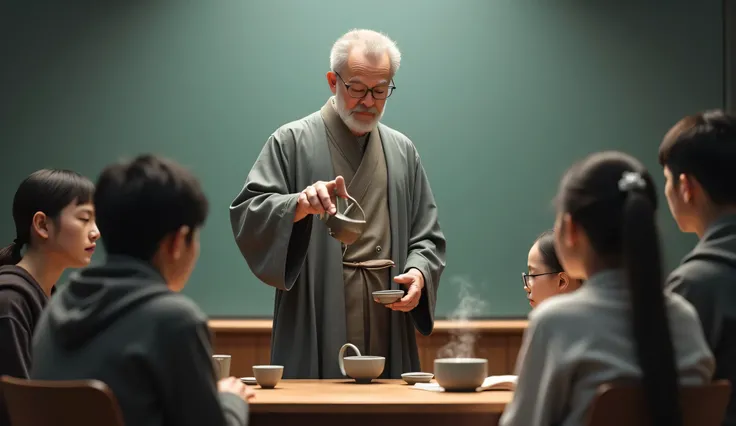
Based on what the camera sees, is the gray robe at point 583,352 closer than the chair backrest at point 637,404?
No

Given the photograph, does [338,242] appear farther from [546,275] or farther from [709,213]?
[709,213]

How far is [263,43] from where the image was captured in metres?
4.78

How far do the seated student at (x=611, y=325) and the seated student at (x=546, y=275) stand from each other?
1141mm

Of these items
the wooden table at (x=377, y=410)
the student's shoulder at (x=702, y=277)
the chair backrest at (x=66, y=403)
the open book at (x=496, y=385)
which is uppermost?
the student's shoulder at (x=702, y=277)

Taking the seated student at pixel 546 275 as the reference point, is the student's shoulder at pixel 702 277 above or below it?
above

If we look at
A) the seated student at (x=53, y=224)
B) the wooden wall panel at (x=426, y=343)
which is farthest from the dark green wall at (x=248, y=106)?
the seated student at (x=53, y=224)

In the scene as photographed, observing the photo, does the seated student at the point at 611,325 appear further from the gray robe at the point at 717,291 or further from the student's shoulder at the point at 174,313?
the student's shoulder at the point at 174,313

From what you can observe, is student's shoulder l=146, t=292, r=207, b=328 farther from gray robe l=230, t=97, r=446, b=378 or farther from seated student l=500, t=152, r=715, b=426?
gray robe l=230, t=97, r=446, b=378

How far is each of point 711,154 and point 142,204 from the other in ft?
4.18

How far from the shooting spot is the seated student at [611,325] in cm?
169

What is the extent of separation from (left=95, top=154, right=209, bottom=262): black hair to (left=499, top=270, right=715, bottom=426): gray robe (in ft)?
2.36

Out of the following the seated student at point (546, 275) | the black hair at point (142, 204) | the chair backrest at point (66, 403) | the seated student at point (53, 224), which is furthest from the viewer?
the seated student at point (546, 275)

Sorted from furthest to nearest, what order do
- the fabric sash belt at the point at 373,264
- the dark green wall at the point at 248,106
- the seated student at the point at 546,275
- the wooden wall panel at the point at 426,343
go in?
the dark green wall at the point at 248,106, the wooden wall panel at the point at 426,343, the fabric sash belt at the point at 373,264, the seated student at the point at 546,275

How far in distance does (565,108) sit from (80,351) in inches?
139
